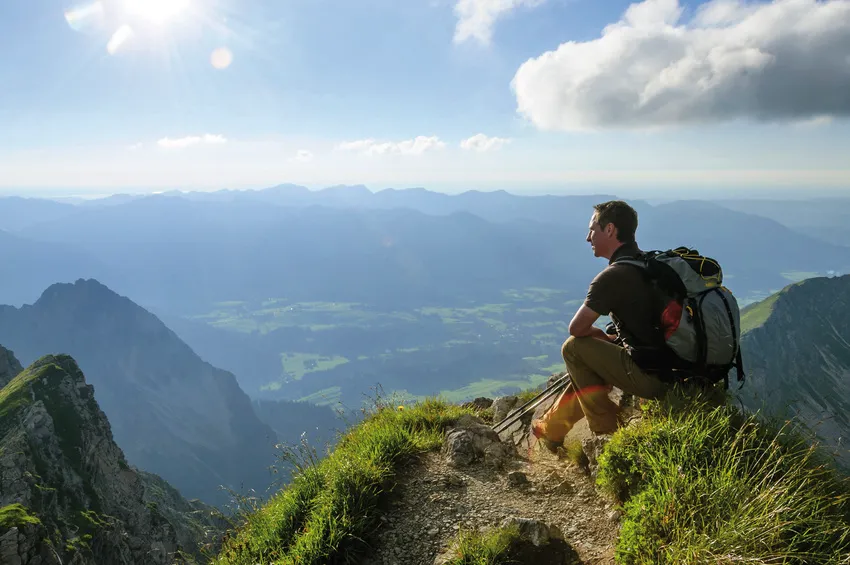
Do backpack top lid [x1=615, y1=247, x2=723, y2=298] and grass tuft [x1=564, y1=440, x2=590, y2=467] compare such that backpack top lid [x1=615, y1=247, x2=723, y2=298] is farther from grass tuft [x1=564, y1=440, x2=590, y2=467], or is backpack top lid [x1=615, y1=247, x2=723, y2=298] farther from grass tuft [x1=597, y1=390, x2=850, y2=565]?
grass tuft [x1=564, y1=440, x2=590, y2=467]

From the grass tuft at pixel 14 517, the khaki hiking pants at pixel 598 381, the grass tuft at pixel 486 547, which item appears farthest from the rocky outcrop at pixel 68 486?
the grass tuft at pixel 486 547

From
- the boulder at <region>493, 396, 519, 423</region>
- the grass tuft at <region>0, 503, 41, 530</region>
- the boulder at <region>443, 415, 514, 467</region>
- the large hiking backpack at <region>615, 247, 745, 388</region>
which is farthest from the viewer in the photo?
the grass tuft at <region>0, 503, 41, 530</region>

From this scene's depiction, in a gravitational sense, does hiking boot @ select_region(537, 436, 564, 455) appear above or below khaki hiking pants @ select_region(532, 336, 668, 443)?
below

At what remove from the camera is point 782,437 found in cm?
482

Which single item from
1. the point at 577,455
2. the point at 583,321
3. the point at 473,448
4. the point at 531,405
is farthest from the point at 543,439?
the point at 583,321

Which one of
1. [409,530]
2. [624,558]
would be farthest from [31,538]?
[624,558]

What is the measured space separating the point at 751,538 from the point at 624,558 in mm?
1109

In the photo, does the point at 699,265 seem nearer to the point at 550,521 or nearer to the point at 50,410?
the point at 550,521

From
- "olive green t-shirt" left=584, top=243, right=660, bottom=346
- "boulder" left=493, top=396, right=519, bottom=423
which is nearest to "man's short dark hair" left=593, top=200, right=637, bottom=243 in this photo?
"olive green t-shirt" left=584, top=243, right=660, bottom=346

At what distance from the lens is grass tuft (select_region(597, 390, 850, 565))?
341 centimetres

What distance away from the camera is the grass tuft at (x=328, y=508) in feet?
15.9

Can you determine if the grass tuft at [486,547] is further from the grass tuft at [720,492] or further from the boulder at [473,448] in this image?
the boulder at [473,448]

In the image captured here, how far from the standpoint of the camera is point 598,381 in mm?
6324

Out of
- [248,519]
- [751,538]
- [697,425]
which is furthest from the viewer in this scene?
[248,519]
